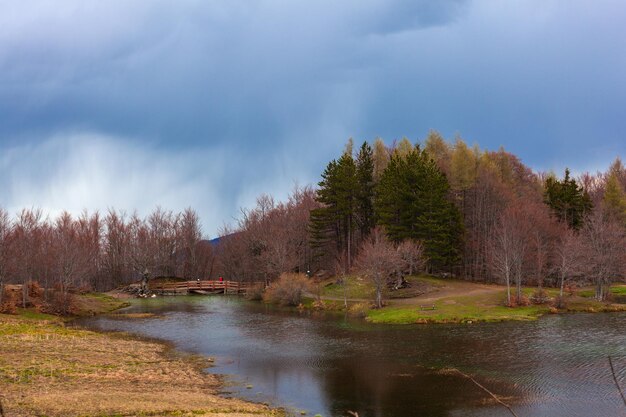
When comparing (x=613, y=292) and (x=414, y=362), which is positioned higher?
(x=613, y=292)

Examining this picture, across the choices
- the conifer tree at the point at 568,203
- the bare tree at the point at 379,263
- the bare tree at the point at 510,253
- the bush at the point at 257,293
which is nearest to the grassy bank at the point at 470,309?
the bare tree at the point at 510,253

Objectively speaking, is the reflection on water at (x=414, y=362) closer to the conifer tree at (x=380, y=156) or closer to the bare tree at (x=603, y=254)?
the bare tree at (x=603, y=254)

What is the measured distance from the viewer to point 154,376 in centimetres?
2794

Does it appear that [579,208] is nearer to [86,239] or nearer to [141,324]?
[141,324]

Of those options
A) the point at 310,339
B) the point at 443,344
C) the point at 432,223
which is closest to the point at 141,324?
the point at 310,339

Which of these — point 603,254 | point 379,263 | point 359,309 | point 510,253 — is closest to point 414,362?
point 379,263

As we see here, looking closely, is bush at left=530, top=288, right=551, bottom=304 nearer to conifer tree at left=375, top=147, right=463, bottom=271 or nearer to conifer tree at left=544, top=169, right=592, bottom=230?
conifer tree at left=375, top=147, right=463, bottom=271

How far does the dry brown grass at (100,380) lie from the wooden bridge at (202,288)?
57.3 metres

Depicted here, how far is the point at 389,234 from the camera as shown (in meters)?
75.2

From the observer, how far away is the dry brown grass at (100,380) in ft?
64.2

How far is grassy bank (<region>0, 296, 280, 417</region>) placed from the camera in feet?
64.3

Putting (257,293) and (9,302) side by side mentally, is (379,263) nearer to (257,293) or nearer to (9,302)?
(257,293)

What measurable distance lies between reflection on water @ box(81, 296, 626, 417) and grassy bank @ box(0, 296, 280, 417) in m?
2.64

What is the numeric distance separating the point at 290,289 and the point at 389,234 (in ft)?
57.7
